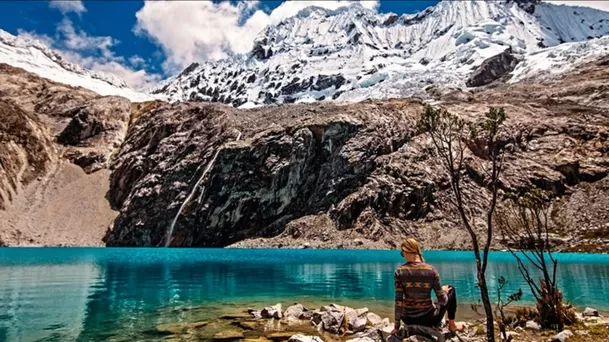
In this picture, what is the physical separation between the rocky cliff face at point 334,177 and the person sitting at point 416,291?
119407mm

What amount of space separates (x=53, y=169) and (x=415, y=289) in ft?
596

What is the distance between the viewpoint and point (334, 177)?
146250 millimetres

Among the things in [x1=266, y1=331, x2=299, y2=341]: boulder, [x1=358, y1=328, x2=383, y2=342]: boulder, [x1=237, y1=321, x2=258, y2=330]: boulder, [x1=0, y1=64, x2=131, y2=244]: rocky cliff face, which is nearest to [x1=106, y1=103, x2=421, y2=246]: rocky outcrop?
[x1=0, y1=64, x2=131, y2=244]: rocky cliff face

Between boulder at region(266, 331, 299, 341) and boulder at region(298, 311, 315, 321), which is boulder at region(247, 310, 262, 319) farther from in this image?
boulder at region(266, 331, 299, 341)

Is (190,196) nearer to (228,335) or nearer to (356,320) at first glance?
(228,335)

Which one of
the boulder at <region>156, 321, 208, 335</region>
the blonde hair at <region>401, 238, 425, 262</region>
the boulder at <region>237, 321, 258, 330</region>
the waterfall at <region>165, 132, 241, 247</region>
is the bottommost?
the boulder at <region>237, 321, 258, 330</region>

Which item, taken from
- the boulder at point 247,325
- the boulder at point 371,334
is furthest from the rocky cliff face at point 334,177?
the boulder at point 371,334

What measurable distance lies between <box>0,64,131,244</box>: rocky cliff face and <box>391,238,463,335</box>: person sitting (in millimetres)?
148625

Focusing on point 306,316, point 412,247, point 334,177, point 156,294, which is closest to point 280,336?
point 306,316

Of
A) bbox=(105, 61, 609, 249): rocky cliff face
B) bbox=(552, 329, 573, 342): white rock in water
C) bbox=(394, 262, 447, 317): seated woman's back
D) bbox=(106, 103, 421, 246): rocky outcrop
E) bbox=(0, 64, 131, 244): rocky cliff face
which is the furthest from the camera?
bbox=(106, 103, 421, 246): rocky outcrop

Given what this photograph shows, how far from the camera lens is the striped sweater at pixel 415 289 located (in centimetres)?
1035

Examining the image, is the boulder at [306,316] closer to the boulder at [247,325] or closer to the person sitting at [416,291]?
the boulder at [247,325]

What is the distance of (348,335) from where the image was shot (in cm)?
2148

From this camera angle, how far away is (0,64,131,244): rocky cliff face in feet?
469
